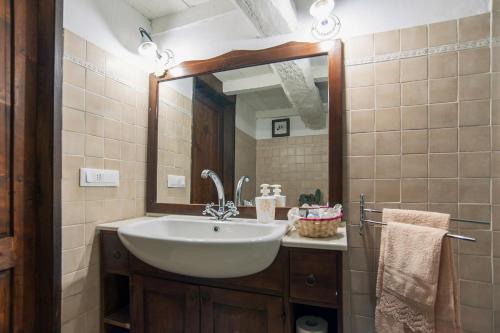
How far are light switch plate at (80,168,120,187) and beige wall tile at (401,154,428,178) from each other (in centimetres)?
149

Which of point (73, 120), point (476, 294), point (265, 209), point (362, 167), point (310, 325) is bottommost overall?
point (310, 325)

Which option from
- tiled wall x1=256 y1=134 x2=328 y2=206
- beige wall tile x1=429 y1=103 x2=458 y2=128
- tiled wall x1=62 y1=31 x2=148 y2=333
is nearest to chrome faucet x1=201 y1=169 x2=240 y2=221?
tiled wall x1=256 y1=134 x2=328 y2=206

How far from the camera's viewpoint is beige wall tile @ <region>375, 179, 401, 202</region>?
120cm

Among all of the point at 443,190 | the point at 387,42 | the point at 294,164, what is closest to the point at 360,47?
the point at 387,42

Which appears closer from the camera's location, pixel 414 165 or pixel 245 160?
pixel 414 165

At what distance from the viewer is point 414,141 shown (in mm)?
1179

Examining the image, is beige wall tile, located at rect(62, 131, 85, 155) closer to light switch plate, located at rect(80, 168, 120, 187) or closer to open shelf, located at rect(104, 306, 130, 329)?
light switch plate, located at rect(80, 168, 120, 187)

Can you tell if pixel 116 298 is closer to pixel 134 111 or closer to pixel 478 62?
pixel 134 111

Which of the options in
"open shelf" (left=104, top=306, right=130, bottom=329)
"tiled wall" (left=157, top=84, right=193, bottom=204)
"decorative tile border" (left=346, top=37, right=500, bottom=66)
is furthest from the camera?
"tiled wall" (left=157, top=84, right=193, bottom=204)

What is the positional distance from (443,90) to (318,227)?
2.78 feet

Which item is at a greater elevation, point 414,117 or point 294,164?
point 414,117

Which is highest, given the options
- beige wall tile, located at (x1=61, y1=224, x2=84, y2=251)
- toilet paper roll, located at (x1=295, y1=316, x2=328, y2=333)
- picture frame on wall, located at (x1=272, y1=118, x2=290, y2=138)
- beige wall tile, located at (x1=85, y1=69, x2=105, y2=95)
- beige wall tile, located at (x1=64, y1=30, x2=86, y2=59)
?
beige wall tile, located at (x1=64, y1=30, x2=86, y2=59)

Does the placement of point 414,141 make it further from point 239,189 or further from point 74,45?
point 74,45

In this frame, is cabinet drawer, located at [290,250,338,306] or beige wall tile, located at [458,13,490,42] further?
beige wall tile, located at [458,13,490,42]
